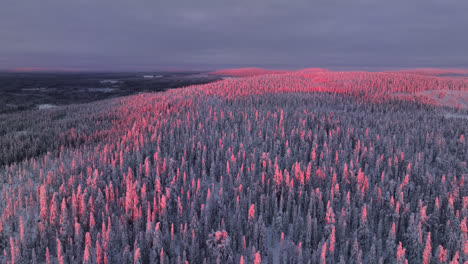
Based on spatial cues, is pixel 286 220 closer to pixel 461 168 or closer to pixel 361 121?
pixel 461 168

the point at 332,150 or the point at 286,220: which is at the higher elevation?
the point at 332,150

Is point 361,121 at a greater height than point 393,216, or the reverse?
point 361,121

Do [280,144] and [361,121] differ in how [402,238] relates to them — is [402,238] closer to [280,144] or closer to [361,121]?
[280,144]

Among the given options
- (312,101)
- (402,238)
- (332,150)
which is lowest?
(402,238)

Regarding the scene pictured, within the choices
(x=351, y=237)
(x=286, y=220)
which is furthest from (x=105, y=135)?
(x=351, y=237)

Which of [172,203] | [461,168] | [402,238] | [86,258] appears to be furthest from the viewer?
[461,168]

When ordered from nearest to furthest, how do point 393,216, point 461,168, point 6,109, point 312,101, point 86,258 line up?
point 86,258 → point 393,216 → point 461,168 → point 312,101 → point 6,109

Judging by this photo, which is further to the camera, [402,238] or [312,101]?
[312,101]

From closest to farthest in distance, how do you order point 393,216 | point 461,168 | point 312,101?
point 393,216 → point 461,168 → point 312,101

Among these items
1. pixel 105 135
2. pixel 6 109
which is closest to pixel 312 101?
pixel 105 135
